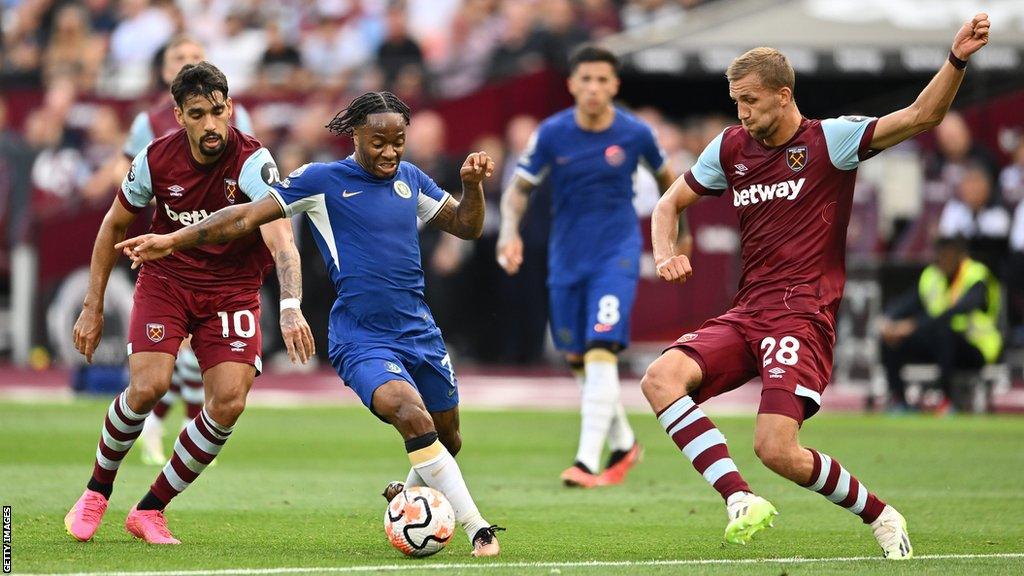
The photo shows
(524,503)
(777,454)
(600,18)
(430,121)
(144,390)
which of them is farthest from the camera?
(600,18)

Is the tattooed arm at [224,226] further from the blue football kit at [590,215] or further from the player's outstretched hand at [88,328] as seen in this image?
the blue football kit at [590,215]

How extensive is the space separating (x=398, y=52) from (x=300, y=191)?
14811mm

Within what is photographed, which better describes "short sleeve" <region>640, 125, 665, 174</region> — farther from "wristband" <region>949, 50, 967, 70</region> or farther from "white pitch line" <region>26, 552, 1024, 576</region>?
"white pitch line" <region>26, 552, 1024, 576</region>

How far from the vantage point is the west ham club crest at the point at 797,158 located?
823 cm

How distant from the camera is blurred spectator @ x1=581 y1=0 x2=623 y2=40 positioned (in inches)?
864

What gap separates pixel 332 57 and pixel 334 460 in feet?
39.0

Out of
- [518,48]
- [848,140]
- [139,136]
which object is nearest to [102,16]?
[518,48]

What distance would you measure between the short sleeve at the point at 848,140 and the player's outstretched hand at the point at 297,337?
8.42 feet

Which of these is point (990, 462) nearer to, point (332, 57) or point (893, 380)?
point (893, 380)

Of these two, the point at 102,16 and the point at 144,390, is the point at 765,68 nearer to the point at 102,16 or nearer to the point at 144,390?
the point at 144,390

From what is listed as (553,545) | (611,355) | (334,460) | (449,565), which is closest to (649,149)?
(611,355)

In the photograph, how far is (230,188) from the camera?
8.88 m

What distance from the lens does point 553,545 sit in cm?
849

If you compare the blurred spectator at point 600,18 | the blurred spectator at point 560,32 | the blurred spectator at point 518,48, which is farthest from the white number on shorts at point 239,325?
the blurred spectator at point 600,18
